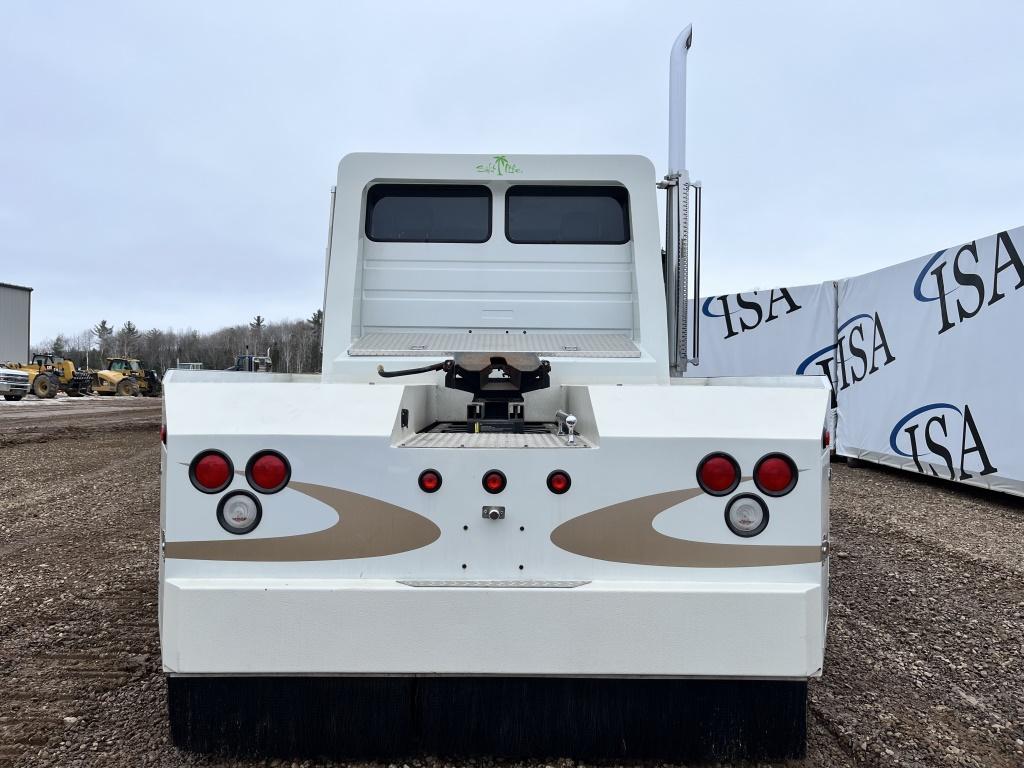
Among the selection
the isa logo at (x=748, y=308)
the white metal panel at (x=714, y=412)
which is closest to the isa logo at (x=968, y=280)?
the isa logo at (x=748, y=308)

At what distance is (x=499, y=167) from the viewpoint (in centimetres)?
421

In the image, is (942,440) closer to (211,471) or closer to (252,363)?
(252,363)

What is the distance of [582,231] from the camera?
4.31 m

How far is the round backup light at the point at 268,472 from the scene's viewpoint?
222 centimetres

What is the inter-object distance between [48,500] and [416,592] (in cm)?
779

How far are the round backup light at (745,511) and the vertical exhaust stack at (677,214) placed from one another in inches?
76.8

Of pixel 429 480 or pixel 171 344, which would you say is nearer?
pixel 429 480

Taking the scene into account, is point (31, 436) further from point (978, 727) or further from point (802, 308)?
point (978, 727)

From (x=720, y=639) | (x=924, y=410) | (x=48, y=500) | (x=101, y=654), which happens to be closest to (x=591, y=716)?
(x=720, y=639)

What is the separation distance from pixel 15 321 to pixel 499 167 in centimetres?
5781

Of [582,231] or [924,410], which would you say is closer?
[582,231]

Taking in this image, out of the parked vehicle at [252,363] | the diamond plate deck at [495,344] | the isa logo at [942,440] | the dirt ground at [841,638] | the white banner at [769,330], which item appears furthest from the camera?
the white banner at [769,330]

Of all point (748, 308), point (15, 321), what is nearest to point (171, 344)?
point (15, 321)

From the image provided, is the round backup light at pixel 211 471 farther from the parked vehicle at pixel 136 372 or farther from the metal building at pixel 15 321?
the metal building at pixel 15 321
